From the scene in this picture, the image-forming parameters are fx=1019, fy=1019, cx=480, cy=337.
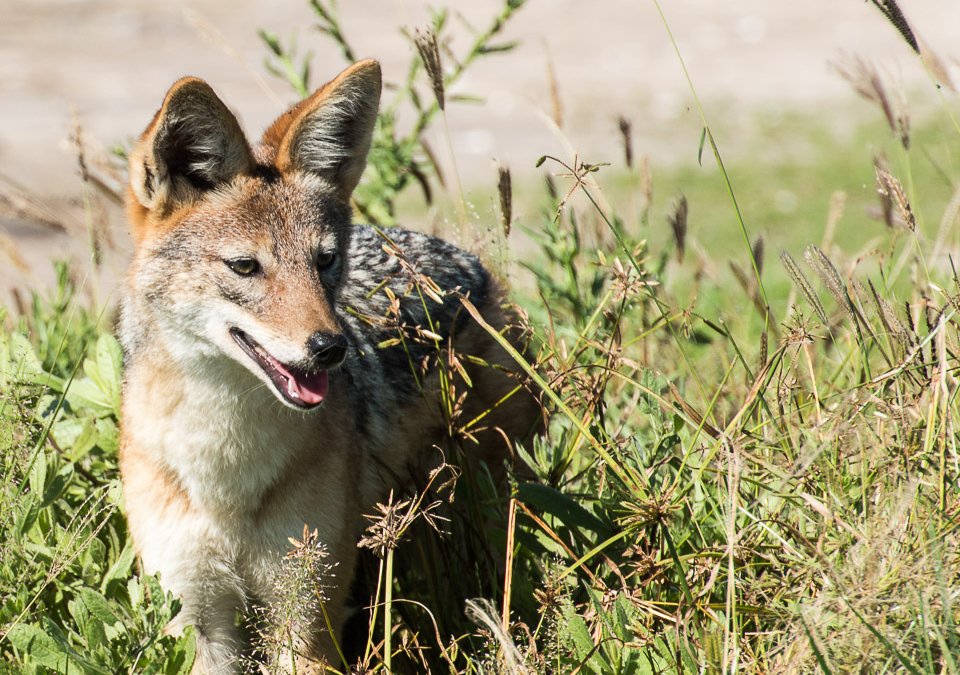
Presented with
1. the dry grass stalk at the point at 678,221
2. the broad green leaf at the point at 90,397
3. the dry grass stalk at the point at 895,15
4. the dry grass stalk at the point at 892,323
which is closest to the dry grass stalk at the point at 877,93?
the dry grass stalk at the point at 895,15

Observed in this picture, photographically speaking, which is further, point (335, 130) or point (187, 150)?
point (335, 130)

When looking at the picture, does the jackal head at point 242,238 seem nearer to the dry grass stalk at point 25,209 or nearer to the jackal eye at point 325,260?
the jackal eye at point 325,260

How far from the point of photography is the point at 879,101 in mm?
3828

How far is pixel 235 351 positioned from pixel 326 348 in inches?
12.1

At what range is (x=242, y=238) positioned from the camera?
2.96 m

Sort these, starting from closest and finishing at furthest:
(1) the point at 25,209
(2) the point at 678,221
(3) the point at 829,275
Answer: (3) the point at 829,275
(2) the point at 678,221
(1) the point at 25,209

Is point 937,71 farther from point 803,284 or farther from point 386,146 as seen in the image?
point 386,146

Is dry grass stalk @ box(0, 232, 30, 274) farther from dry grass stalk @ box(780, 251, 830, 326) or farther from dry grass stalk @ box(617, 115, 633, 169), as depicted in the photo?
dry grass stalk @ box(780, 251, 830, 326)

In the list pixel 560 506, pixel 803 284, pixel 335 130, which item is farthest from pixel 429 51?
pixel 560 506

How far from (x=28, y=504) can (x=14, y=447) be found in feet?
0.56

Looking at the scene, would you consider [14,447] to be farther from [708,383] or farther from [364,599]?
[708,383]

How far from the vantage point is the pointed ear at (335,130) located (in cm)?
306

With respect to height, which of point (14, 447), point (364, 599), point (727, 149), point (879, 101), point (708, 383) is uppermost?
point (879, 101)

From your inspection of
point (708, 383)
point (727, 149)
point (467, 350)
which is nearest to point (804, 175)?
point (727, 149)
